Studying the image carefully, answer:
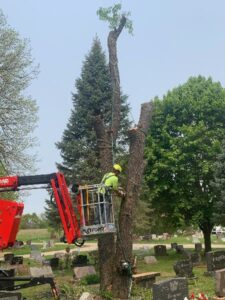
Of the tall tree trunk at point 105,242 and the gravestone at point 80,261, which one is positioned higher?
the tall tree trunk at point 105,242

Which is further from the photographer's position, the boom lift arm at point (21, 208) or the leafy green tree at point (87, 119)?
the leafy green tree at point (87, 119)

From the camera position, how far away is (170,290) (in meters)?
11.7

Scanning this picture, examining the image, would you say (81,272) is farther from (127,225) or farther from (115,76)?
(115,76)

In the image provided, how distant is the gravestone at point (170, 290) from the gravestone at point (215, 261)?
7977 millimetres

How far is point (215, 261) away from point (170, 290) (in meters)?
9.18

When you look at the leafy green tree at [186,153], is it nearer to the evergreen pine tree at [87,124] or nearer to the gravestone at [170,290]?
the evergreen pine tree at [87,124]

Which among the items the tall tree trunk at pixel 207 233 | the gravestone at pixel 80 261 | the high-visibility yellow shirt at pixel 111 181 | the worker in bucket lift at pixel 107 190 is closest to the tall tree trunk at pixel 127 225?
the worker in bucket lift at pixel 107 190

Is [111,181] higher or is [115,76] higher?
[115,76]

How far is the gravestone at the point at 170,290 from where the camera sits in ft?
37.1

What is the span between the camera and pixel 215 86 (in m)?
32.9

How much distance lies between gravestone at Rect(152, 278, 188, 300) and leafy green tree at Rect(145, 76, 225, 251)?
1831 cm

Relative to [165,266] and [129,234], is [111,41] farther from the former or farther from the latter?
[165,266]

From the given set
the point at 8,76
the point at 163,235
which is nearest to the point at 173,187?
the point at 8,76

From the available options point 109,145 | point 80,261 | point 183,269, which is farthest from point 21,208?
point 80,261
